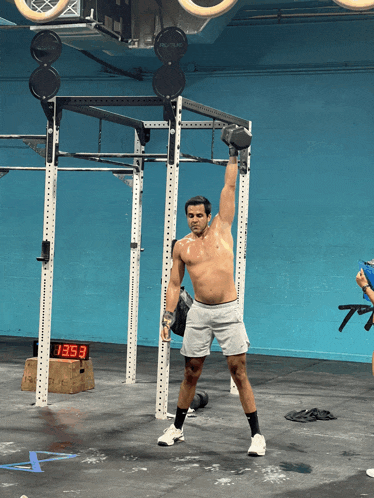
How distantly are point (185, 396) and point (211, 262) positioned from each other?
970 mm

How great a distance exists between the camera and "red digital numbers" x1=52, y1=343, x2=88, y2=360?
6926 millimetres

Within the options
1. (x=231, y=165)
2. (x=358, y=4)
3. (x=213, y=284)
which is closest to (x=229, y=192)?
(x=231, y=165)

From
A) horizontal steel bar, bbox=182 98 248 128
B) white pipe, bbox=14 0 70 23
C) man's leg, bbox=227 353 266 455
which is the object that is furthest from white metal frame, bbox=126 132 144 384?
man's leg, bbox=227 353 266 455

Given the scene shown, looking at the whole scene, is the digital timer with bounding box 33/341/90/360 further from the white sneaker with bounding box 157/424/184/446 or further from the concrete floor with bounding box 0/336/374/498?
the white sneaker with bounding box 157/424/184/446

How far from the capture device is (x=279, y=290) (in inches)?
390

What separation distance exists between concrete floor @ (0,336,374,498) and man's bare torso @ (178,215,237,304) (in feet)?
3.62

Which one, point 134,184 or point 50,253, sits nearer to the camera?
point 50,253

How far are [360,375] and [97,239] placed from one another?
4388 millimetres

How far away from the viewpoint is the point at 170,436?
5.12 m

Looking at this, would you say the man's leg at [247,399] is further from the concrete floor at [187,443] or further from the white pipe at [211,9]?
the white pipe at [211,9]

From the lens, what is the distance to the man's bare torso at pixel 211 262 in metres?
4.97

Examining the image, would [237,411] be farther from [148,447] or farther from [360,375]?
[360,375]

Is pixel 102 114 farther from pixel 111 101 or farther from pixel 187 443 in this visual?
pixel 187 443

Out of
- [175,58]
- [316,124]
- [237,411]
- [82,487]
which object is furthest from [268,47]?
[82,487]
